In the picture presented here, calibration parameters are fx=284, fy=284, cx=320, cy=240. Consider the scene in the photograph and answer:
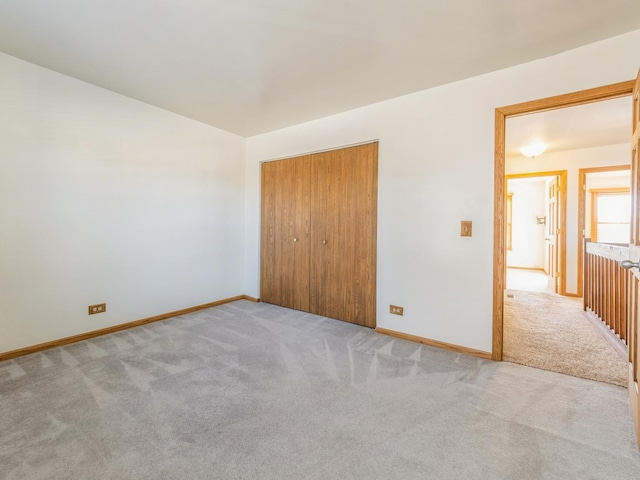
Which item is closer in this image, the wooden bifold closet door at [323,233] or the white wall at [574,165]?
the wooden bifold closet door at [323,233]

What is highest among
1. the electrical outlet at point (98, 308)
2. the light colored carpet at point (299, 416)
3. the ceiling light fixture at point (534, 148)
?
the ceiling light fixture at point (534, 148)

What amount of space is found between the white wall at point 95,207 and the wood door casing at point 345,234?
4.77 ft

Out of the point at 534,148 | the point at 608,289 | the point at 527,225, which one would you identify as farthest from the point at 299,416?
the point at 527,225

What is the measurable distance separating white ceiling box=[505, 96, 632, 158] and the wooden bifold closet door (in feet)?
6.09

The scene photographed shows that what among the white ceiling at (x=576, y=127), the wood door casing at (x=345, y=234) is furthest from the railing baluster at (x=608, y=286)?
the wood door casing at (x=345, y=234)

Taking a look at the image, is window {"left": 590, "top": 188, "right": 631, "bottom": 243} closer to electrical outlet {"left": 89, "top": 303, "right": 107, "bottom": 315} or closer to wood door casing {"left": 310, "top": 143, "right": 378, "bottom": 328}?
wood door casing {"left": 310, "top": 143, "right": 378, "bottom": 328}

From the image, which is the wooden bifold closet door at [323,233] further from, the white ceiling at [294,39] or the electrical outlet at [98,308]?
the electrical outlet at [98,308]

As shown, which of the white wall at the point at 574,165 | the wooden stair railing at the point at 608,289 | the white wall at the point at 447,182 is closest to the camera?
the white wall at the point at 447,182

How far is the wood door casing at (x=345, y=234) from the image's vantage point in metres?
3.07

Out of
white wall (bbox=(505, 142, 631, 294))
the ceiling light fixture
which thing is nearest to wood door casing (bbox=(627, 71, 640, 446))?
the ceiling light fixture

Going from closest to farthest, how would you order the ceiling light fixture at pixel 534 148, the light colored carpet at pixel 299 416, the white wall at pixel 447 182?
the light colored carpet at pixel 299 416 < the white wall at pixel 447 182 < the ceiling light fixture at pixel 534 148

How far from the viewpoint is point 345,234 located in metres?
3.26

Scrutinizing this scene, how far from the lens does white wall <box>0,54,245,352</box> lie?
2348mm

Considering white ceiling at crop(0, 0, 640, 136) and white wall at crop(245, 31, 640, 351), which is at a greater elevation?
white ceiling at crop(0, 0, 640, 136)
